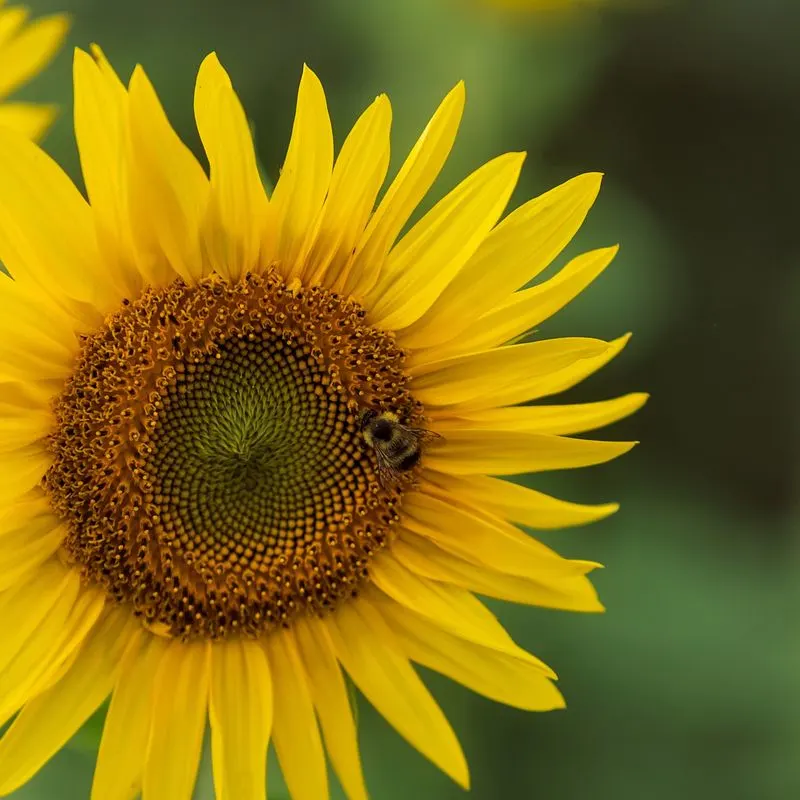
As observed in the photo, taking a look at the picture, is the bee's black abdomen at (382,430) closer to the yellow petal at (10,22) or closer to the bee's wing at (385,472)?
the bee's wing at (385,472)

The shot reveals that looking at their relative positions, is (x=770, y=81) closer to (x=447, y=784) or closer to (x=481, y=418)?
(x=481, y=418)

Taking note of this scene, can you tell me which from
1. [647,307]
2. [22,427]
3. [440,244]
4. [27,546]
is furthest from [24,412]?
[647,307]

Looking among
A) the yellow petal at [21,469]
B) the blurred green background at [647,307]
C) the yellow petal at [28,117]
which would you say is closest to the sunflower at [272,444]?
the yellow petal at [21,469]

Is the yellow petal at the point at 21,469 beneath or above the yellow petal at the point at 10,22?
beneath

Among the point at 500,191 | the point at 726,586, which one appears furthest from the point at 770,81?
→ the point at 500,191

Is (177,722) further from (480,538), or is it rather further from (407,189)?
(407,189)
